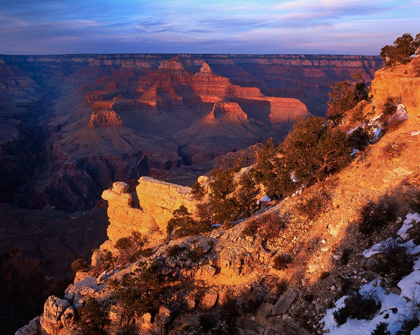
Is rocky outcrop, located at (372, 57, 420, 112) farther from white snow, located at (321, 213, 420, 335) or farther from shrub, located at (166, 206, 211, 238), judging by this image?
shrub, located at (166, 206, 211, 238)

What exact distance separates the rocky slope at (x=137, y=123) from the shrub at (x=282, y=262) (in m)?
45.6

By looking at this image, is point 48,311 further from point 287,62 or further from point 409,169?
point 287,62

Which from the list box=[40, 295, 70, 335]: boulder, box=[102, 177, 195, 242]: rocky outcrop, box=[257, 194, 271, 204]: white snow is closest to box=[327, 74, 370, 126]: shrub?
box=[257, 194, 271, 204]: white snow

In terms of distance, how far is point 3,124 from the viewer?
10438cm

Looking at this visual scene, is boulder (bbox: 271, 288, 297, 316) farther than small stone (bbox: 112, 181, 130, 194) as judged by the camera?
No

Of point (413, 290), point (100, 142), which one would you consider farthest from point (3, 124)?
point (413, 290)

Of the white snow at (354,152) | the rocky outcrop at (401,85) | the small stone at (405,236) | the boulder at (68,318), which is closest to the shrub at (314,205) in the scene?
the small stone at (405,236)

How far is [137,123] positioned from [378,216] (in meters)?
104

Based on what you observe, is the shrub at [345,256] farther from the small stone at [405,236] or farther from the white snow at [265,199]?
the white snow at [265,199]

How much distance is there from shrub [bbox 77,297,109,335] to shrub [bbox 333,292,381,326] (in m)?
9.00

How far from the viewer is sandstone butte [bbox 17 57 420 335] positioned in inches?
470

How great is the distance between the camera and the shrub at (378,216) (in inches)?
519

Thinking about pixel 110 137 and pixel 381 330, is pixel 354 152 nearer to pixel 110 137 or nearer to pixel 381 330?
pixel 381 330

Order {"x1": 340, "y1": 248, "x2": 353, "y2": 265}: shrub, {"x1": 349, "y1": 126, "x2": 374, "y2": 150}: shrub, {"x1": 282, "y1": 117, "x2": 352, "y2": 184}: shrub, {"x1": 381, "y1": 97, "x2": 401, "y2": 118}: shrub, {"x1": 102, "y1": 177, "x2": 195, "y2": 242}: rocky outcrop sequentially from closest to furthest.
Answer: {"x1": 340, "y1": 248, "x2": 353, "y2": 265}: shrub < {"x1": 282, "y1": 117, "x2": 352, "y2": 184}: shrub < {"x1": 349, "y1": 126, "x2": 374, "y2": 150}: shrub < {"x1": 381, "y1": 97, "x2": 401, "y2": 118}: shrub < {"x1": 102, "y1": 177, "x2": 195, "y2": 242}: rocky outcrop
